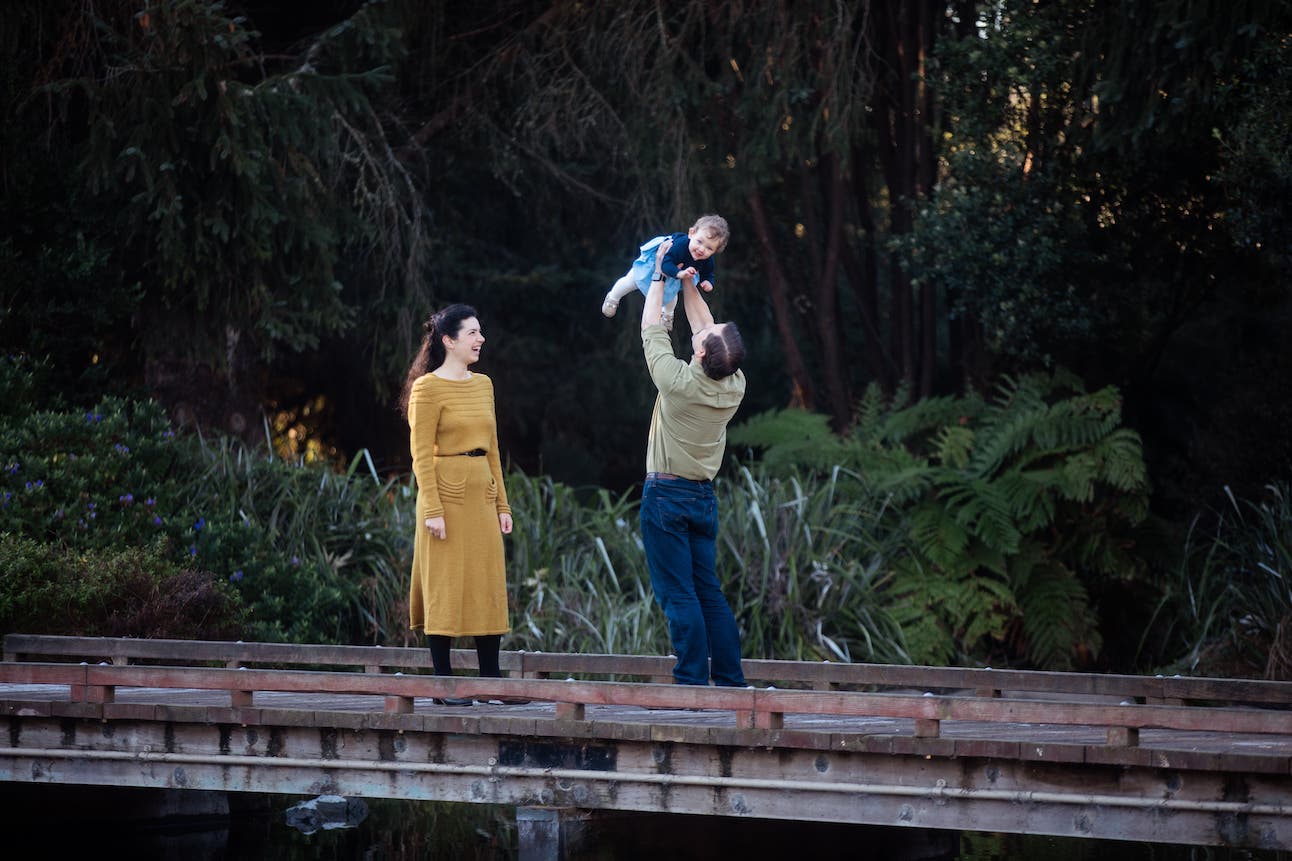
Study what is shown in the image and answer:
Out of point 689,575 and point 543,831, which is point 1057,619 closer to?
point 689,575

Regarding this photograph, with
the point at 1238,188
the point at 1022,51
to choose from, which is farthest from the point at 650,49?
the point at 1238,188

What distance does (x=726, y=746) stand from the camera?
244 inches

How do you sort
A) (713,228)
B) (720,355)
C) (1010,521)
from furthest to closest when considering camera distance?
(1010,521), (713,228), (720,355)

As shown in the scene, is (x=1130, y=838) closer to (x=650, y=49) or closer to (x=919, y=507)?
(x=919, y=507)

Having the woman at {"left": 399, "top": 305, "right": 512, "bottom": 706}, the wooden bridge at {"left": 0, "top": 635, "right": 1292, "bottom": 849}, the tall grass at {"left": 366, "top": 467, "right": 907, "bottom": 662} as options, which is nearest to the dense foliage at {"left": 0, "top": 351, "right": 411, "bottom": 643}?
the tall grass at {"left": 366, "top": 467, "right": 907, "bottom": 662}

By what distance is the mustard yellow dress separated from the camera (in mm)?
6711

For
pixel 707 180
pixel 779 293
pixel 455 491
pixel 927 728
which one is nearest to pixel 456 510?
pixel 455 491

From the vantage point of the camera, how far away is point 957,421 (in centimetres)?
1281

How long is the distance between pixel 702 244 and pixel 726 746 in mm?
2211

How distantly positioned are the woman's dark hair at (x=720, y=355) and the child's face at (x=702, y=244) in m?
0.56

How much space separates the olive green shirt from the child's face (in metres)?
0.51

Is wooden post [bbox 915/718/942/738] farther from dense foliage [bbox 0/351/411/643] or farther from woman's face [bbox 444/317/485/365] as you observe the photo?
dense foliage [bbox 0/351/411/643]

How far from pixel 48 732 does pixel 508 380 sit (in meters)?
10.4

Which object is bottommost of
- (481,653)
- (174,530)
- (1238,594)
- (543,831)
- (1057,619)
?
(543,831)
